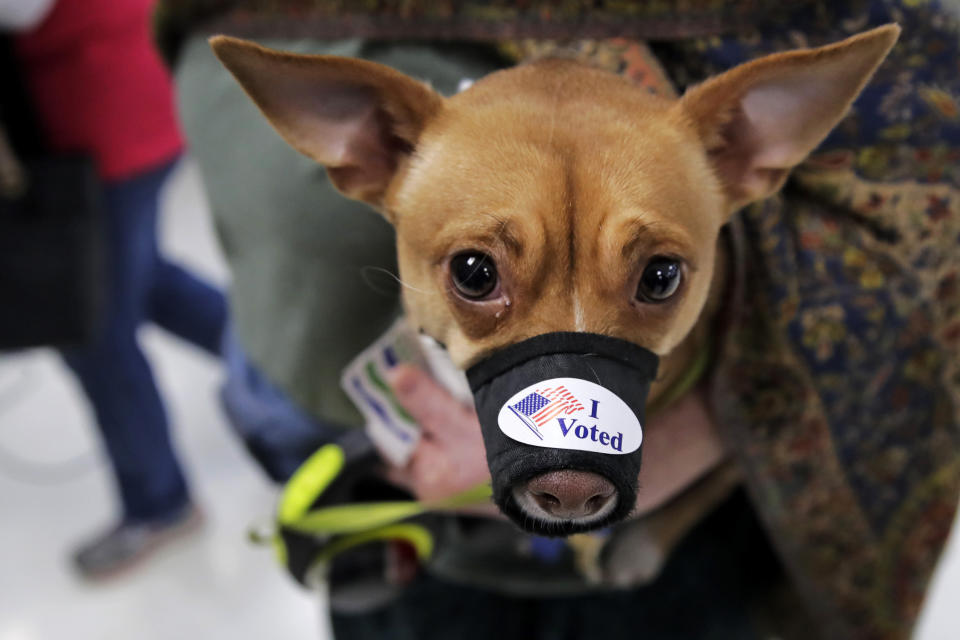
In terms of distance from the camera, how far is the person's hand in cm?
75

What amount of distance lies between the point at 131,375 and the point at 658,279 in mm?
1342

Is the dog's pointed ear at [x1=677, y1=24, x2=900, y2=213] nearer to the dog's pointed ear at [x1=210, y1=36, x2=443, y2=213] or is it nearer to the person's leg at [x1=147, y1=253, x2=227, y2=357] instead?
the dog's pointed ear at [x1=210, y1=36, x2=443, y2=213]

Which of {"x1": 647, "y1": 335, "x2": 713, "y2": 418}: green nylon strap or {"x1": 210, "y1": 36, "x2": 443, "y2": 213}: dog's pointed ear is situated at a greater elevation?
{"x1": 210, "y1": 36, "x2": 443, "y2": 213}: dog's pointed ear

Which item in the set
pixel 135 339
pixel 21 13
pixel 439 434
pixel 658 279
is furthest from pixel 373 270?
pixel 135 339

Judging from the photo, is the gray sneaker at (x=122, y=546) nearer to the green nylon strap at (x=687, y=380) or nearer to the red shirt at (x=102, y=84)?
the red shirt at (x=102, y=84)

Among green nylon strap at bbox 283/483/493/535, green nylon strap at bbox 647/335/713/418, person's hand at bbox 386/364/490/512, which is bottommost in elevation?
green nylon strap at bbox 283/483/493/535

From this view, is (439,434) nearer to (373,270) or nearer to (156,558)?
(373,270)

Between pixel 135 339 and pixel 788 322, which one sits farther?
pixel 135 339

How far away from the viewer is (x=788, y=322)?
729 millimetres

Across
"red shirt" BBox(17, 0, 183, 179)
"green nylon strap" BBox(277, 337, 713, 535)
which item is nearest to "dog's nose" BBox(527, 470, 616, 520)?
"green nylon strap" BBox(277, 337, 713, 535)

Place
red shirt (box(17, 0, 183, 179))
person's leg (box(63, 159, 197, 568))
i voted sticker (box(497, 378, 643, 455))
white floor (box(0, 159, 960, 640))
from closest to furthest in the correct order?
i voted sticker (box(497, 378, 643, 455)) → red shirt (box(17, 0, 183, 179)) → person's leg (box(63, 159, 197, 568)) → white floor (box(0, 159, 960, 640))

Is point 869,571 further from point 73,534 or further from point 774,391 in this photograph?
point 73,534

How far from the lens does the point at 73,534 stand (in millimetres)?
1880

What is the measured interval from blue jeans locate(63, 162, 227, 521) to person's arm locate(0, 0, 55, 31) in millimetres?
288
